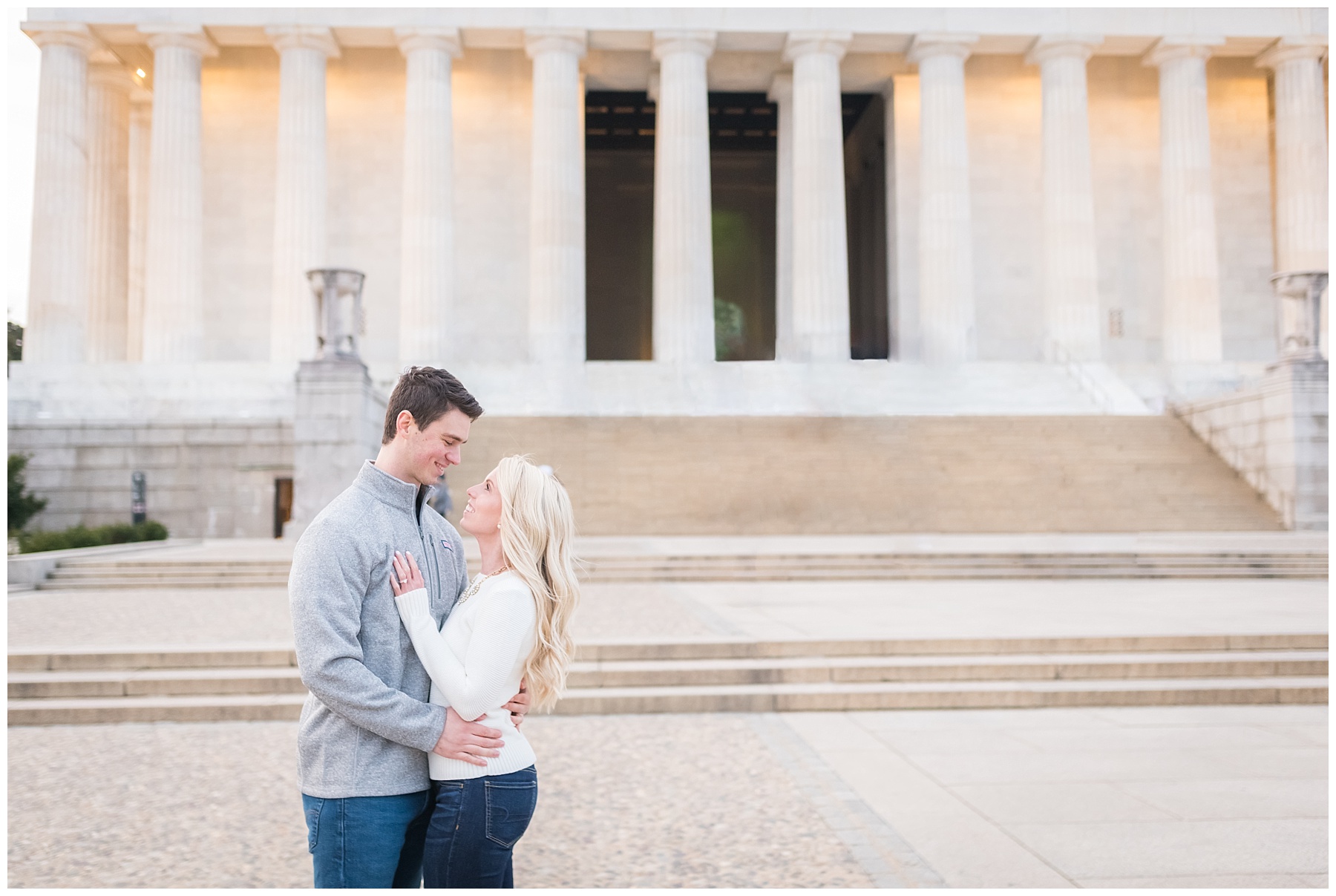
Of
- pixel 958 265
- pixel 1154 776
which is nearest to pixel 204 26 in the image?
pixel 958 265

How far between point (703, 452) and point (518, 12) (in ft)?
72.4

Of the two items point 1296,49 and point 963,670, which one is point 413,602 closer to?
point 963,670

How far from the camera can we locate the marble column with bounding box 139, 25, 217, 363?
1615 inches

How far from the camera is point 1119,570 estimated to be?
17.9 metres

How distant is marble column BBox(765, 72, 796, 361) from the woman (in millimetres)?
41150

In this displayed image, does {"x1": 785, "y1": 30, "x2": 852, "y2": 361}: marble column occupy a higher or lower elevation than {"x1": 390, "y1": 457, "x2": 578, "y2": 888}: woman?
higher

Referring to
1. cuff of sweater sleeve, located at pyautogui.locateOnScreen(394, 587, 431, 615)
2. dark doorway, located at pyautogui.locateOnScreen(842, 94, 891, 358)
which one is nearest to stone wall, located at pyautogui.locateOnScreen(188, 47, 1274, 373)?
dark doorway, located at pyautogui.locateOnScreen(842, 94, 891, 358)

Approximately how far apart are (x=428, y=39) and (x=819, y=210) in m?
16.5

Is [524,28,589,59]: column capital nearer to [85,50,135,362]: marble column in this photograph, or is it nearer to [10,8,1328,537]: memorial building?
[10,8,1328,537]: memorial building

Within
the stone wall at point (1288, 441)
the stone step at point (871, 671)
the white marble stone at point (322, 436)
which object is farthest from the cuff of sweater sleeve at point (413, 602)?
the stone wall at point (1288, 441)

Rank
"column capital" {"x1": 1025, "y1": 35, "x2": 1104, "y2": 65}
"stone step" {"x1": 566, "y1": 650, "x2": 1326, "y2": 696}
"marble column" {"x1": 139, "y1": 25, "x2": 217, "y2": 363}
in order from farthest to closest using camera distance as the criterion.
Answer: "column capital" {"x1": 1025, "y1": 35, "x2": 1104, "y2": 65} < "marble column" {"x1": 139, "y1": 25, "x2": 217, "y2": 363} < "stone step" {"x1": 566, "y1": 650, "x2": 1326, "y2": 696}

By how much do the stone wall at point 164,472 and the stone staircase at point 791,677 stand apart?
18.1 metres

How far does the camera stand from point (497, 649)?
10.6ft

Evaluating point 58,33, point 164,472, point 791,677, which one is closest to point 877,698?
point 791,677
